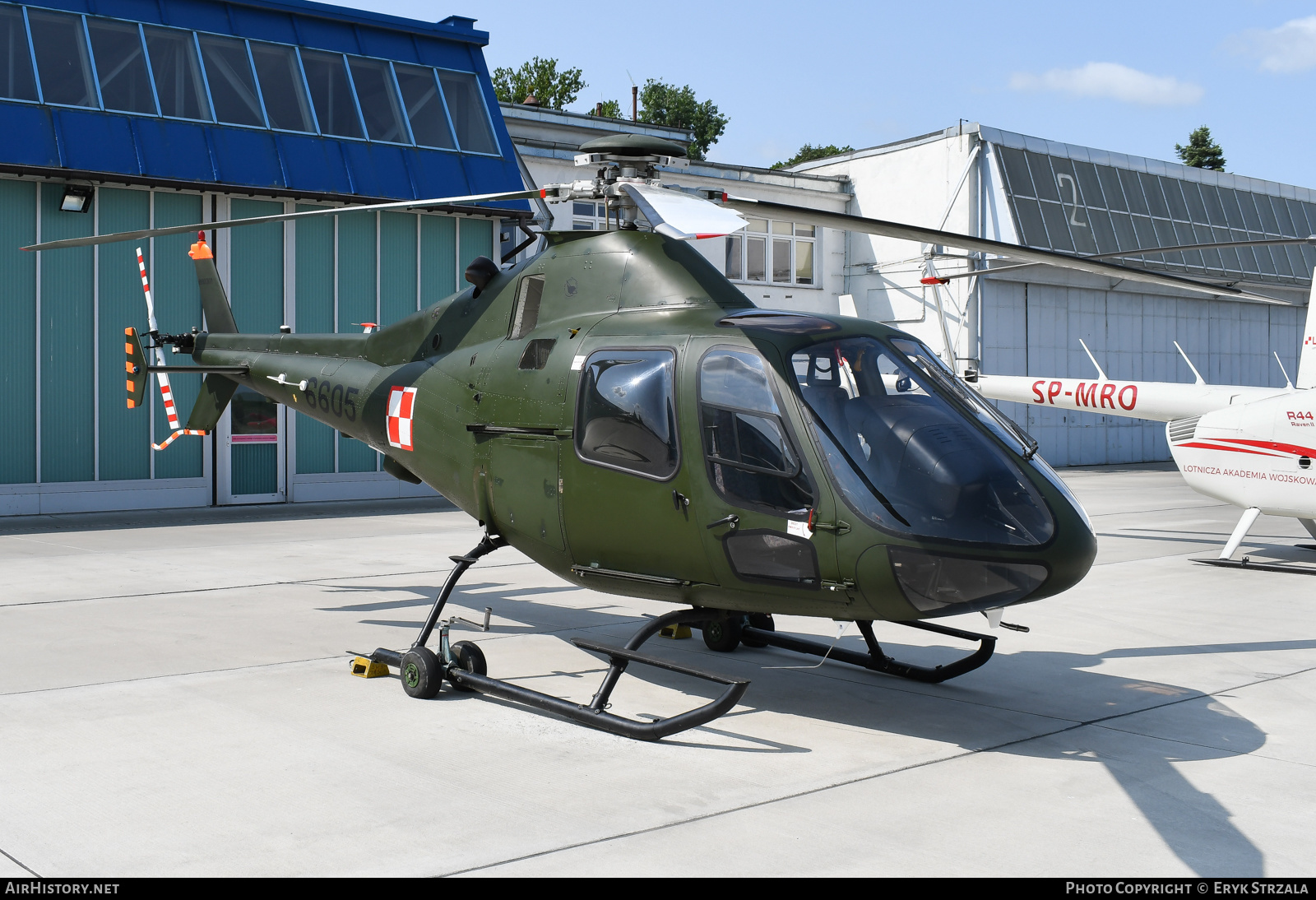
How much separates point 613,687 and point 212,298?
251 inches

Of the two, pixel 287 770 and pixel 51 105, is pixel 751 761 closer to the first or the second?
Result: pixel 287 770

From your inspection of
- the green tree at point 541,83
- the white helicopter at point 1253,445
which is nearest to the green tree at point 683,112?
the green tree at point 541,83

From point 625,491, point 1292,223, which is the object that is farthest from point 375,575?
point 1292,223

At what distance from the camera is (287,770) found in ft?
16.8

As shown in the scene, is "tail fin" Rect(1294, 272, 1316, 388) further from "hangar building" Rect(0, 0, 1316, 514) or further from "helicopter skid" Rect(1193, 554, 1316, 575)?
"hangar building" Rect(0, 0, 1316, 514)

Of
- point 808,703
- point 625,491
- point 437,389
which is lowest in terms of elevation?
point 808,703

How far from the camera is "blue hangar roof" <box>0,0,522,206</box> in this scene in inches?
631

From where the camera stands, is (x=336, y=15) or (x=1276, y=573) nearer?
(x=1276, y=573)

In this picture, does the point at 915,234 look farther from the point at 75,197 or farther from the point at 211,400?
the point at 75,197

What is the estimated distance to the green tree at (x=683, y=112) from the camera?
73.0 metres

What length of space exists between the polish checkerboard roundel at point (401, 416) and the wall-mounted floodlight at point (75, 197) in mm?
10733

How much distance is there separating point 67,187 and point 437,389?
37.7 feet

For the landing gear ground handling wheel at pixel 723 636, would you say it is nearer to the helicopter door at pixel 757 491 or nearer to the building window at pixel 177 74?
the helicopter door at pixel 757 491

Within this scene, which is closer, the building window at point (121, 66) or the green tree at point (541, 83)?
the building window at point (121, 66)
